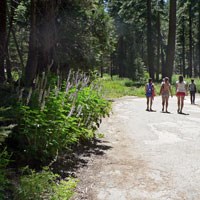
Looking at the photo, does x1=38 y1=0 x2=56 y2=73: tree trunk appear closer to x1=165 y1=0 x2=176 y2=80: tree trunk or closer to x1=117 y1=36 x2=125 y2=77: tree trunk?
x1=165 y1=0 x2=176 y2=80: tree trunk

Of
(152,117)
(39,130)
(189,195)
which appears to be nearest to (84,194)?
(39,130)

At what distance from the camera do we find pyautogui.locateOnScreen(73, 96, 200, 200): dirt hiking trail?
537 cm

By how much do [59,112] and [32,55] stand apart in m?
4.13

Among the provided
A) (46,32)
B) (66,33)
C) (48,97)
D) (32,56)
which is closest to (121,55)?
(66,33)

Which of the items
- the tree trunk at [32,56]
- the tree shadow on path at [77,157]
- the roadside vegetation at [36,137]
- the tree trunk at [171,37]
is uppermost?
the tree trunk at [171,37]

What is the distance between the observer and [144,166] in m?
6.77

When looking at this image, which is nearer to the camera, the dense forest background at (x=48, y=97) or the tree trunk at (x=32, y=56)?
the dense forest background at (x=48, y=97)

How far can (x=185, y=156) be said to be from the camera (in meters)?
7.59

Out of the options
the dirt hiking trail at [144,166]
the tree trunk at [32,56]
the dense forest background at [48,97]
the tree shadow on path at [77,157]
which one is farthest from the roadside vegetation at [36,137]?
the tree trunk at [32,56]

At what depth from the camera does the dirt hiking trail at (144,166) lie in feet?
17.6

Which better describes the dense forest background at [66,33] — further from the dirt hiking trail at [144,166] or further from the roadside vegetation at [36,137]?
the dirt hiking trail at [144,166]

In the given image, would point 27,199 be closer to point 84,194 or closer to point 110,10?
point 84,194

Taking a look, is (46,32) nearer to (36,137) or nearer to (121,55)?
(36,137)

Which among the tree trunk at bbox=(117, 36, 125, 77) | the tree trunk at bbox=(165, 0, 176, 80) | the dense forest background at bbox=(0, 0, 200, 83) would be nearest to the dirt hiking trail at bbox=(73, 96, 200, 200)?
the dense forest background at bbox=(0, 0, 200, 83)
